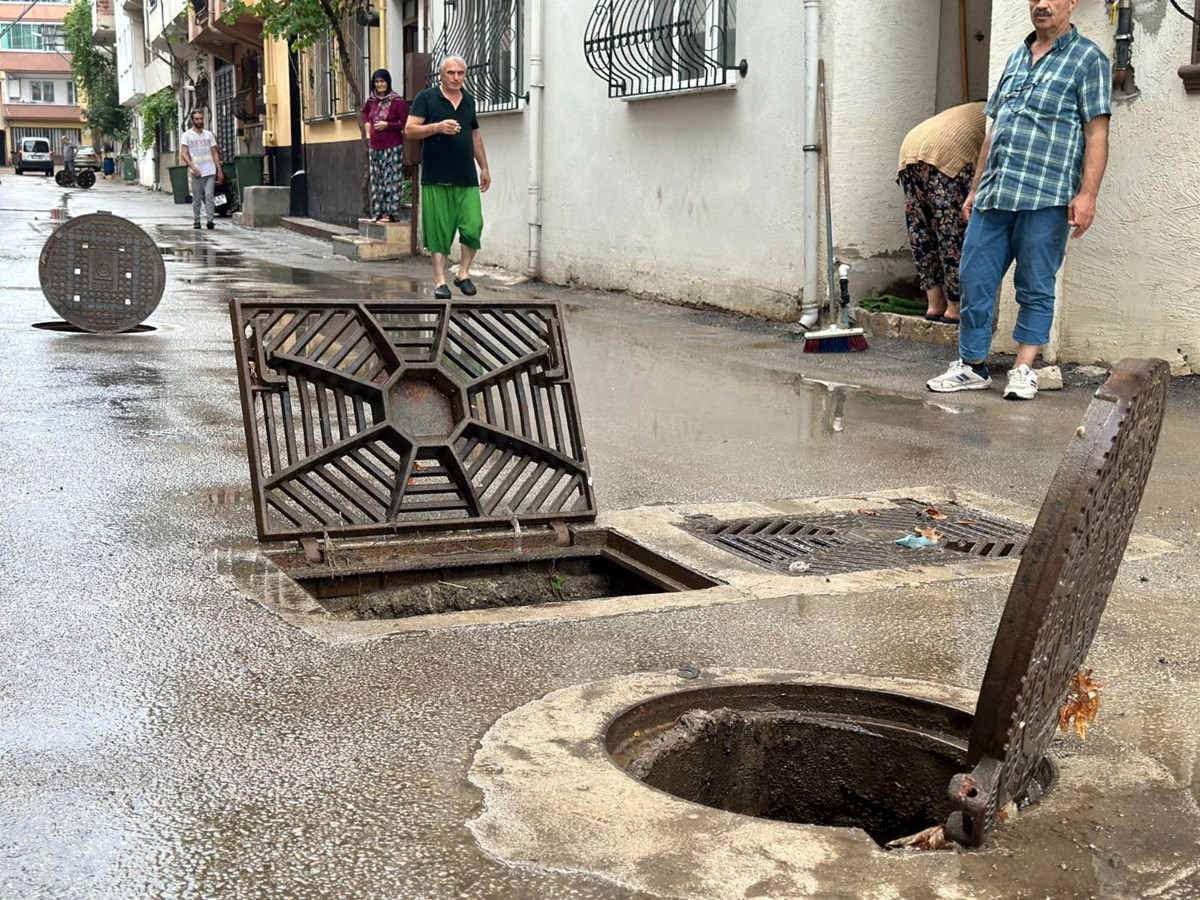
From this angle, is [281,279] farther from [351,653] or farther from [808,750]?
[808,750]

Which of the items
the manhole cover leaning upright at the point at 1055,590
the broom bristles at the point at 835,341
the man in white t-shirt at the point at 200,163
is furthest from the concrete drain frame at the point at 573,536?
the man in white t-shirt at the point at 200,163

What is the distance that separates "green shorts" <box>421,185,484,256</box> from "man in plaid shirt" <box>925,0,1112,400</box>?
4781mm

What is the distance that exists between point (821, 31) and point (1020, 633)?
8.09 metres

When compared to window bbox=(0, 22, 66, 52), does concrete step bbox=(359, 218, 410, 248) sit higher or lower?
lower

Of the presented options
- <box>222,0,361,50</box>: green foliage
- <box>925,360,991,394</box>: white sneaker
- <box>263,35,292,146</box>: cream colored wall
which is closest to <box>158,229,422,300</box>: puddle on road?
<box>222,0,361,50</box>: green foliage

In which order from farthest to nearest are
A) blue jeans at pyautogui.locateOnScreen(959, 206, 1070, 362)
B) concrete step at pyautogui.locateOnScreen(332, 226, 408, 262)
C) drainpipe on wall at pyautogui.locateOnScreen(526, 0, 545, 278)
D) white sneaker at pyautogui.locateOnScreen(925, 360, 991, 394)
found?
1. concrete step at pyautogui.locateOnScreen(332, 226, 408, 262)
2. drainpipe on wall at pyautogui.locateOnScreen(526, 0, 545, 278)
3. white sneaker at pyautogui.locateOnScreen(925, 360, 991, 394)
4. blue jeans at pyautogui.locateOnScreen(959, 206, 1070, 362)

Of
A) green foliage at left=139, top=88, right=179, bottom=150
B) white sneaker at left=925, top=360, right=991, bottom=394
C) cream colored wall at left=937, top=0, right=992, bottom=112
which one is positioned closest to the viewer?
white sneaker at left=925, top=360, right=991, bottom=394

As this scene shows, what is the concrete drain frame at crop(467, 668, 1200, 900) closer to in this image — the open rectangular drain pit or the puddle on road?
the open rectangular drain pit

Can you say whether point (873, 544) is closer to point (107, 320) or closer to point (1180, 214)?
point (1180, 214)

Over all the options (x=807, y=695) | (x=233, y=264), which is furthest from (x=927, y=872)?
(x=233, y=264)

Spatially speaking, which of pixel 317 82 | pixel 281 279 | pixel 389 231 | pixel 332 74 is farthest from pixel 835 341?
pixel 317 82

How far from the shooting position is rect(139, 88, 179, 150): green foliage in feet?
143

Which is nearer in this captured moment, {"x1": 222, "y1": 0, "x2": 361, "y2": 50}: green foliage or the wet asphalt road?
the wet asphalt road

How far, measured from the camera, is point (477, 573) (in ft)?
13.5
